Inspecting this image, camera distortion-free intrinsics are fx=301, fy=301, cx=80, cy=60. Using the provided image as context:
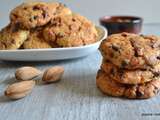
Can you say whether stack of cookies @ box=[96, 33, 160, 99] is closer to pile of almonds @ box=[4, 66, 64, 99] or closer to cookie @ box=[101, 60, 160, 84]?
cookie @ box=[101, 60, 160, 84]

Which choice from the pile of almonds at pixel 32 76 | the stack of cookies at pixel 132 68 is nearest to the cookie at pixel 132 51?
the stack of cookies at pixel 132 68

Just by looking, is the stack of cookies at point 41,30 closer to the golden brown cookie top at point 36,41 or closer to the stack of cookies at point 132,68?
the golden brown cookie top at point 36,41

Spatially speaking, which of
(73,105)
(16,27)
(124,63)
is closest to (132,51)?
(124,63)

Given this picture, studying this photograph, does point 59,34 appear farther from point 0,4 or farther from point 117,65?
point 0,4

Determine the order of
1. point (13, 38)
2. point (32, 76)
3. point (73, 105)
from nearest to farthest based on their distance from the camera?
point (73, 105) → point (32, 76) → point (13, 38)

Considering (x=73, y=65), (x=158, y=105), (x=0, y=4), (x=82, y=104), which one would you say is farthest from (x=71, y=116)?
(x=0, y=4)

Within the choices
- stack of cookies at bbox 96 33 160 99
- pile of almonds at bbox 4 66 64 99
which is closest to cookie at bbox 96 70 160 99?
stack of cookies at bbox 96 33 160 99

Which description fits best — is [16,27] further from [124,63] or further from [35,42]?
[124,63]

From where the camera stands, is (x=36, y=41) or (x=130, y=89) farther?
(x=36, y=41)
